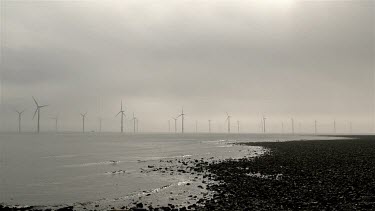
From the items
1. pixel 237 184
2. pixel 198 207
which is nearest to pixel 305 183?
pixel 237 184

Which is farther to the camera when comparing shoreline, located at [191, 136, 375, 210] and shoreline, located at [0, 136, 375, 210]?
shoreline, located at [0, 136, 375, 210]

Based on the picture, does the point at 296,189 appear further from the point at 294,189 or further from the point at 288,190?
the point at 288,190

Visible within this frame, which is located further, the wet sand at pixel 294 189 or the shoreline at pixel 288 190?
the shoreline at pixel 288 190

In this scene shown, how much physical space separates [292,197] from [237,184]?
6630 millimetres

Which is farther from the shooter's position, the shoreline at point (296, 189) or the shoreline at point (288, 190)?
the shoreline at point (288, 190)

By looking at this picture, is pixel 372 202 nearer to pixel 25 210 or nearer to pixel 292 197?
pixel 292 197

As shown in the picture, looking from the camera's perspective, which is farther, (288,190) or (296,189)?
(296,189)

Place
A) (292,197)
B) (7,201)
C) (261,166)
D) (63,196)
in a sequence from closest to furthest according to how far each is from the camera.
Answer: (292,197) → (7,201) → (63,196) → (261,166)

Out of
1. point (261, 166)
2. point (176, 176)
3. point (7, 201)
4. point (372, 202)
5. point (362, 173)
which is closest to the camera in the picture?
point (372, 202)

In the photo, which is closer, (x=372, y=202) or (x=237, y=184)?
(x=372, y=202)

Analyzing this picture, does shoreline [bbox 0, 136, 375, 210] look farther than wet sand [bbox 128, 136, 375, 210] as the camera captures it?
Yes

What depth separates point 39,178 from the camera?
40.7 meters

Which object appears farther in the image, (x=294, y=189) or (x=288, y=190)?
(x=294, y=189)

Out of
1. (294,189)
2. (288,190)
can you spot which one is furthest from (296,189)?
(288,190)
